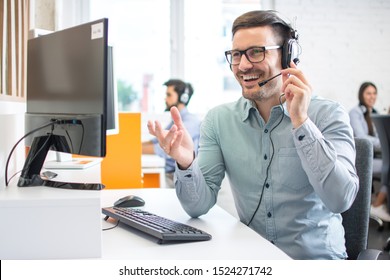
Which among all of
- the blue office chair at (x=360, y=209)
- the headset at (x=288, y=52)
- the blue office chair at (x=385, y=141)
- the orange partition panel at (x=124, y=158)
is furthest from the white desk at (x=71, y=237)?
the blue office chair at (x=385, y=141)

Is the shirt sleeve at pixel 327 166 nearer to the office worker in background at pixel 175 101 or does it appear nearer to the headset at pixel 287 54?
the headset at pixel 287 54

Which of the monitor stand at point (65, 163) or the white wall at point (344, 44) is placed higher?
the white wall at point (344, 44)

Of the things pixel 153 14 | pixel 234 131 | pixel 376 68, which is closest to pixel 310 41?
pixel 376 68

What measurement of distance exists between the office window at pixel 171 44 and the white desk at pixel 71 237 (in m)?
2.88

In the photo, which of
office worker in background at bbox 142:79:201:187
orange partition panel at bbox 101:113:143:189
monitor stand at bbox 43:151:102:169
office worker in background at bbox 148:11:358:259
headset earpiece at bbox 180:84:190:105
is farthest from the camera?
headset earpiece at bbox 180:84:190:105

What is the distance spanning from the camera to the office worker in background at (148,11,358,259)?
2.90 feet

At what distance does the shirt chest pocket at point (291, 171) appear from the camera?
994 mm

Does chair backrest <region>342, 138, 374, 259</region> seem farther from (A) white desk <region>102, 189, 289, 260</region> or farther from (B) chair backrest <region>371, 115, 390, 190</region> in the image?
(B) chair backrest <region>371, 115, 390, 190</region>

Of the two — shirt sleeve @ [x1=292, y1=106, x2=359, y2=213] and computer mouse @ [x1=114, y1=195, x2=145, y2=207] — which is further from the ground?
shirt sleeve @ [x1=292, y1=106, x2=359, y2=213]

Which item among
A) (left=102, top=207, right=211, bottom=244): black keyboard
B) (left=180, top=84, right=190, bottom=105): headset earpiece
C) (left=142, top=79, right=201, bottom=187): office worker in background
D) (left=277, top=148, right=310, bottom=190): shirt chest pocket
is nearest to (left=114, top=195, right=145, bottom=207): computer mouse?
(left=102, top=207, right=211, bottom=244): black keyboard

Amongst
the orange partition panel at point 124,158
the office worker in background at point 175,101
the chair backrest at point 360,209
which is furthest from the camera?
the office worker in background at point 175,101

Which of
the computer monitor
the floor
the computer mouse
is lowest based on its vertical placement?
the floor

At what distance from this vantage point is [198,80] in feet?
12.2

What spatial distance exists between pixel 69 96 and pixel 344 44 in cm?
334
